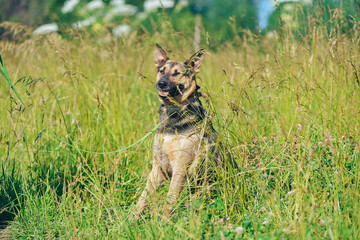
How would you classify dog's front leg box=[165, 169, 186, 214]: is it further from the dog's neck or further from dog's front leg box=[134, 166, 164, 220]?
the dog's neck

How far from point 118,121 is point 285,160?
1.86m

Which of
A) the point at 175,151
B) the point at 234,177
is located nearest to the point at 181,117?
the point at 175,151

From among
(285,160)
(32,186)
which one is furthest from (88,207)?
(285,160)

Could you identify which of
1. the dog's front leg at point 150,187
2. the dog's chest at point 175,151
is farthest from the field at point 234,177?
the dog's chest at point 175,151

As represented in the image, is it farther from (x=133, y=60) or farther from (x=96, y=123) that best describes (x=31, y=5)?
(x=96, y=123)

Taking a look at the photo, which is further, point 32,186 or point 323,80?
point 323,80

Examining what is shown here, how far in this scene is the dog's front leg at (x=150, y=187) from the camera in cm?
271

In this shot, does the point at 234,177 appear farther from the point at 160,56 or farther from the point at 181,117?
the point at 160,56

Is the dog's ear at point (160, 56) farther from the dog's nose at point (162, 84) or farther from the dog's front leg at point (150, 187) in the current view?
the dog's front leg at point (150, 187)

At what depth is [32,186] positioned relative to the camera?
3.11 m

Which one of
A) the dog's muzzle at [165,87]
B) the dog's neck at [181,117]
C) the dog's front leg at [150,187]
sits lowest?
the dog's front leg at [150,187]

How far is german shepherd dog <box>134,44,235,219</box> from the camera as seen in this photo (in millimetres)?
2799

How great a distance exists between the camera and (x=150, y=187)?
2.90 meters

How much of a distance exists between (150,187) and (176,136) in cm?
50
